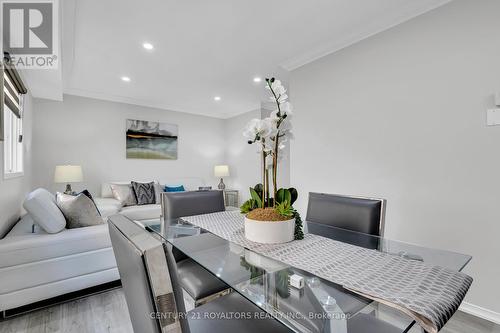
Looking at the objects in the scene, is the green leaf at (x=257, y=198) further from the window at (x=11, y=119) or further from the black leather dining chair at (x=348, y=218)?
the window at (x=11, y=119)

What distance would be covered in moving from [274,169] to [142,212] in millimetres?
3154

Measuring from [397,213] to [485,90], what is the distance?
1.09m

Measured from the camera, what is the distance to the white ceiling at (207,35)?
6.28 ft

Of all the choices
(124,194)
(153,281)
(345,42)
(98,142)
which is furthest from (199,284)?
(98,142)

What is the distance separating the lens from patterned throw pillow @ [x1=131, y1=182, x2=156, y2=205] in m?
3.98

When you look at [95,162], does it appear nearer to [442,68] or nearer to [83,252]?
[83,252]

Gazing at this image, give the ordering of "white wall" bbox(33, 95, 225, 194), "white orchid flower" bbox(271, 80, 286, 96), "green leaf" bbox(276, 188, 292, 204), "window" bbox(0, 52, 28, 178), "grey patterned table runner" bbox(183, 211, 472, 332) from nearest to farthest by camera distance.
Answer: "grey patterned table runner" bbox(183, 211, 472, 332) < "white orchid flower" bbox(271, 80, 286, 96) < "green leaf" bbox(276, 188, 292, 204) < "window" bbox(0, 52, 28, 178) < "white wall" bbox(33, 95, 225, 194)

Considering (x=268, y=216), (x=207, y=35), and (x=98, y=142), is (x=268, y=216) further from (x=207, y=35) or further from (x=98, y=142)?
(x=98, y=142)

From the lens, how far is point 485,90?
5.41 ft

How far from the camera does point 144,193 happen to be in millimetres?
4035

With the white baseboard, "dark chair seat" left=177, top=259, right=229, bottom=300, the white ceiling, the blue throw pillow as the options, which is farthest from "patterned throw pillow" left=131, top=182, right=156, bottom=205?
the white baseboard

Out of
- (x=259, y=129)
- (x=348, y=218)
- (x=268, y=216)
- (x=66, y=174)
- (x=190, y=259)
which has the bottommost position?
(x=190, y=259)

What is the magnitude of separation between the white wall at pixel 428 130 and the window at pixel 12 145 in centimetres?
324

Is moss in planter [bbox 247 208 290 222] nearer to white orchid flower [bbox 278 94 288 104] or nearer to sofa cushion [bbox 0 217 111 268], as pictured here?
white orchid flower [bbox 278 94 288 104]
